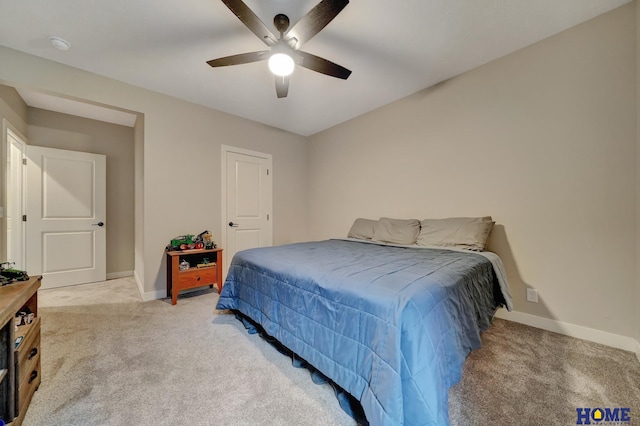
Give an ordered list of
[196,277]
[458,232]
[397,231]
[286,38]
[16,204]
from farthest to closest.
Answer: [16,204]
[196,277]
[397,231]
[458,232]
[286,38]

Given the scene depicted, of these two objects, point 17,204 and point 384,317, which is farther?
point 17,204

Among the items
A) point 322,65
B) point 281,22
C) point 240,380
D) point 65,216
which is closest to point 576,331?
point 240,380

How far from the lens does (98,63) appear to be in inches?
95.6

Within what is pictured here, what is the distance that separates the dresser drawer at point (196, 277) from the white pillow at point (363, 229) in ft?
6.09

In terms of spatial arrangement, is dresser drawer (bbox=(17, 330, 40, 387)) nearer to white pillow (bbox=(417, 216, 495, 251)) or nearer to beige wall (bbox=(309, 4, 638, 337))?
white pillow (bbox=(417, 216, 495, 251))

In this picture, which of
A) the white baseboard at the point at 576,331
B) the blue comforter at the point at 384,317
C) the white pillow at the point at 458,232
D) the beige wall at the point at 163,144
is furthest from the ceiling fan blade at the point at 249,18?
the white baseboard at the point at 576,331

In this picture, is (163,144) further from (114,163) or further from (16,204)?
(16,204)

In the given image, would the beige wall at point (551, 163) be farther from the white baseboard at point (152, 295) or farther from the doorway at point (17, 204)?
the doorway at point (17, 204)

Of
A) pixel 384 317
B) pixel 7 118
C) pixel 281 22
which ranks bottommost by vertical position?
pixel 384 317

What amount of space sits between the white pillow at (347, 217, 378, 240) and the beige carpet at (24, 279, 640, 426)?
5.04 ft

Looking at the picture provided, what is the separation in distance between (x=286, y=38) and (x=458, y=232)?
2217mm

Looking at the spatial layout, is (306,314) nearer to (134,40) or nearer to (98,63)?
(134,40)

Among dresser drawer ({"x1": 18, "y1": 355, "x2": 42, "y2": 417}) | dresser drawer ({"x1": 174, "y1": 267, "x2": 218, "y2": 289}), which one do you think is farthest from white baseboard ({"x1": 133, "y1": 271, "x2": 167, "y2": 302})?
dresser drawer ({"x1": 18, "y1": 355, "x2": 42, "y2": 417})

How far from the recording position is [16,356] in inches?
43.5
